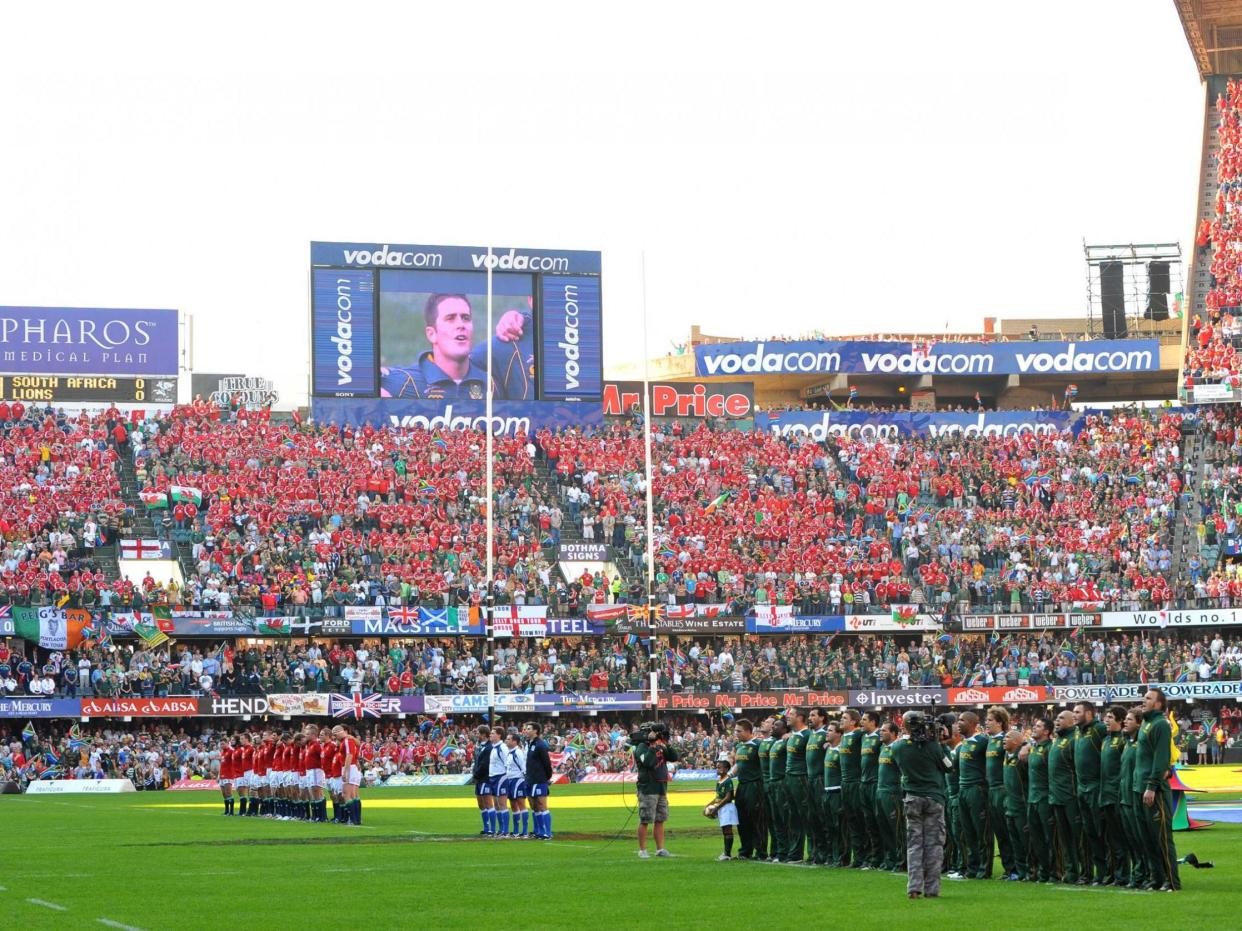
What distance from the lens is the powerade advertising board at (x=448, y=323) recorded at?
65.2m

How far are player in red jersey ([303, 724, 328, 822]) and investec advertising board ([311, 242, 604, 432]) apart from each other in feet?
109

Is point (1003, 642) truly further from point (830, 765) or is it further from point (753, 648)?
point (830, 765)

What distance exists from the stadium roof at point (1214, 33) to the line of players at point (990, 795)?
5305 cm

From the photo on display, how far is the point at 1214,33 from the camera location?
7175 cm

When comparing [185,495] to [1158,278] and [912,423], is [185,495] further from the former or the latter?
[1158,278]

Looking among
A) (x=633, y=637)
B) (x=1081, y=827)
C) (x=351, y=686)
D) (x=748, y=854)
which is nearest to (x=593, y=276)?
(x=633, y=637)

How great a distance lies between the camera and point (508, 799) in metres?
28.5

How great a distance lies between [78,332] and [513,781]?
4220cm

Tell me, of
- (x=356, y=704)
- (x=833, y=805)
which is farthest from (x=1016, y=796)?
(x=356, y=704)

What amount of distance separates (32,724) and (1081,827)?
126 ft

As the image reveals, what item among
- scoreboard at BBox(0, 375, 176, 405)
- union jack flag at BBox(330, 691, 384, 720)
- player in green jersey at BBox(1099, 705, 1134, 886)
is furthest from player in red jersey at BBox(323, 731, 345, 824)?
scoreboard at BBox(0, 375, 176, 405)

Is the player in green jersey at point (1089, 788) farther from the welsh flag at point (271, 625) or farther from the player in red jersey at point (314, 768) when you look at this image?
the welsh flag at point (271, 625)

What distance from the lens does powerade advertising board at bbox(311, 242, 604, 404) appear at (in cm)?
6525

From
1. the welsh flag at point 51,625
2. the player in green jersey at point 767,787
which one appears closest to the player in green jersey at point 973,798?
the player in green jersey at point 767,787
